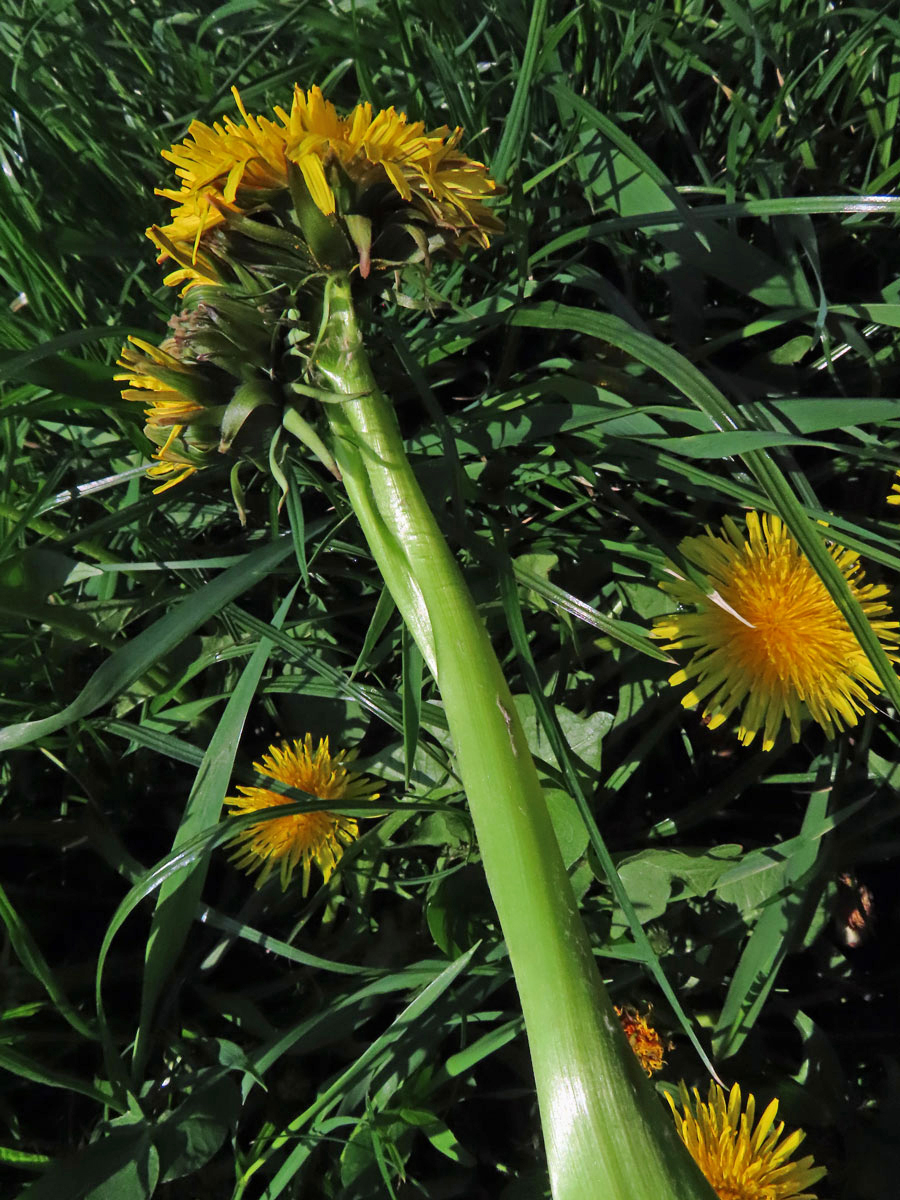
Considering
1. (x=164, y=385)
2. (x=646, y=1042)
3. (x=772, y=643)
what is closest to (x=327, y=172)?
(x=164, y=385)

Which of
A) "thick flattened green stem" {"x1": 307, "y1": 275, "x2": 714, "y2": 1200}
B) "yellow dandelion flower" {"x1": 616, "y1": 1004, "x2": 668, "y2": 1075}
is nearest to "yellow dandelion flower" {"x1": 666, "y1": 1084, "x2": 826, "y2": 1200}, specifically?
"yellow dandelion flower" {"x1": 616, "y1": 1004, "x2": 668, "y2": 1075}

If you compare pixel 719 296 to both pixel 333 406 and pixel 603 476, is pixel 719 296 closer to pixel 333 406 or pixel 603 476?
pixel 603 476

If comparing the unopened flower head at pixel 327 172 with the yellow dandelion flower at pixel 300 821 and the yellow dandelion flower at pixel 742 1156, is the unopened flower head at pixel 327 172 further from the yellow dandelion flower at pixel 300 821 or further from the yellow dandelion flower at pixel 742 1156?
the yellow dandelion flower at pixel 742 1156

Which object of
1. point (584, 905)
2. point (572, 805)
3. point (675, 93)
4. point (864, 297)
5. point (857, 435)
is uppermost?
point (675, 93)

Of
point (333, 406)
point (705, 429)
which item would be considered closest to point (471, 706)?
point (333, 406)

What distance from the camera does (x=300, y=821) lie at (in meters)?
1.06

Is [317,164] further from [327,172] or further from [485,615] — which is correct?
[485,615]

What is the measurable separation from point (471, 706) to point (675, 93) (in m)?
1.05

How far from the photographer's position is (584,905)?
107cm

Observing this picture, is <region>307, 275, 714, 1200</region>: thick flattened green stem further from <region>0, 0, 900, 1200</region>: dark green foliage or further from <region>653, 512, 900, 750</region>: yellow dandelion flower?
<region>653, 512, 900, 750</region>: yellow dandelion flower

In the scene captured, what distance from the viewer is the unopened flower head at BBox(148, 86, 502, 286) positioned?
73 cm

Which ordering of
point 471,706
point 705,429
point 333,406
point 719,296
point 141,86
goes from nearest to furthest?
point 471,706, point 333,406, point 705,429, point 719,296, point 141,86

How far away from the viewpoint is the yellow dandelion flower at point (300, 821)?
1.05m

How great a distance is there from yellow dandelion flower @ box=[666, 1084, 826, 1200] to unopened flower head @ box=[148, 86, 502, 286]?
3.14ft
